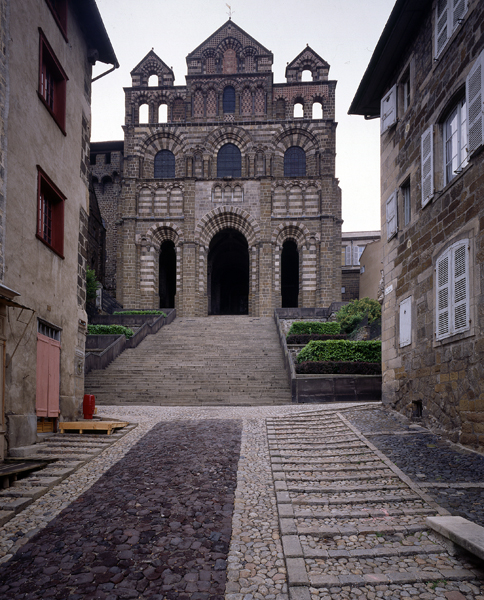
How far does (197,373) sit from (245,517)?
38.3 ft

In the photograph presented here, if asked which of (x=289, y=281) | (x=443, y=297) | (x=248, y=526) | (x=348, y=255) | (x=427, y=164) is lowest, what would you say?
(x=248, y=526)

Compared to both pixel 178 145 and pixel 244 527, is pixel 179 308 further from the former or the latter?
pixel 244 527

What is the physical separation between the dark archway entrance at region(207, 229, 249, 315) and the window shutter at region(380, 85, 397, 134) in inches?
933

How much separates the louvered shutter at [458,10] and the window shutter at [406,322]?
500cm

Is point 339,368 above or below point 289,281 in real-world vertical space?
below

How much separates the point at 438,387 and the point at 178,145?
93.6 feet

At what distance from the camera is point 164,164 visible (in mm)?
33875

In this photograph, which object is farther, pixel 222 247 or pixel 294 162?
pixel 222 247

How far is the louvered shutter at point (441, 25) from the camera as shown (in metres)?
8.87

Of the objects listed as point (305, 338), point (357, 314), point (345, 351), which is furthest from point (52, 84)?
point (357, 314)

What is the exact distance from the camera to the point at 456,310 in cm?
807

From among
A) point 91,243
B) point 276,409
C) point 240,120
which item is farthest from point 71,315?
point 240,120

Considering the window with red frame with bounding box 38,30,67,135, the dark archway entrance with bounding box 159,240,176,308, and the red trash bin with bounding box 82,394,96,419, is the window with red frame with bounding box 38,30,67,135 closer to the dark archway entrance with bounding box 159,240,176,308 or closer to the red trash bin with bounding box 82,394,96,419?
the red trash bin with bounding box 82,394,96,419

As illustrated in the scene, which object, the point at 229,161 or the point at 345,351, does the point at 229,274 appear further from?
the point at 345,351
